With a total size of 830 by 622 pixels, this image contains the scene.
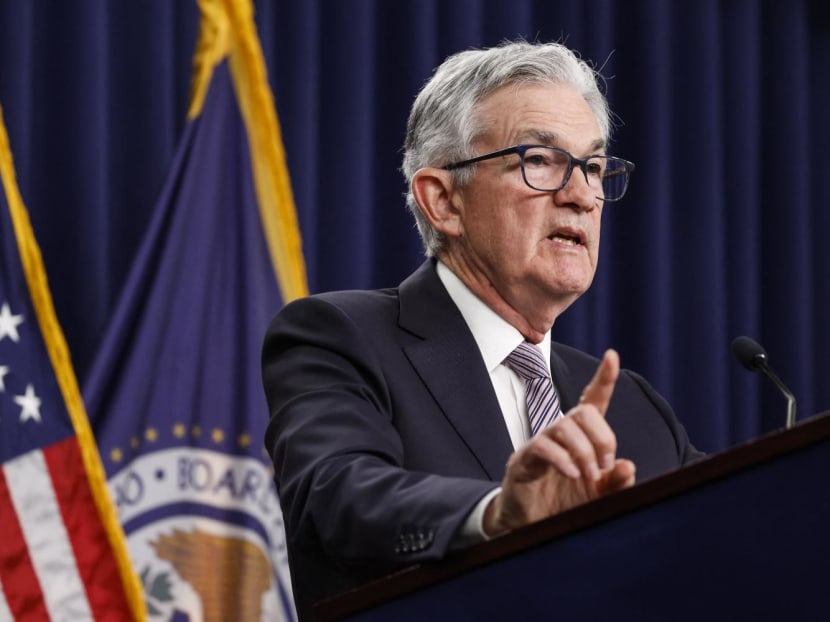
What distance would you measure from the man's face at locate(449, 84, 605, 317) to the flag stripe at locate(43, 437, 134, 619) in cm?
125

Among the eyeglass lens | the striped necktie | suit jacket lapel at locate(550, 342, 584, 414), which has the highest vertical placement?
the eyeglass lens

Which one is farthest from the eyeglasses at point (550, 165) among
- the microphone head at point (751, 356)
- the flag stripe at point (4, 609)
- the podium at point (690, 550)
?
the flag stripe at point (4, 609)

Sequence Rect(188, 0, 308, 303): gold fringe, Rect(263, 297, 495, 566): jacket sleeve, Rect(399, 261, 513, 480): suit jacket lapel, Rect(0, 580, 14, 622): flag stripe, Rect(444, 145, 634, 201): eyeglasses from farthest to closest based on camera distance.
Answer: Rect(188, 0, 308, 303): gold fringe, Rect(0, 580, 14, 622): flag stripe, Rect(444, 145, 634, 201): eyeglasses, Rect(399, 261, 513, 480): suit jacket lapel, Rect(263, 297, 495, 566): jacket sleeve

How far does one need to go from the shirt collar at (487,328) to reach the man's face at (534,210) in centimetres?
4

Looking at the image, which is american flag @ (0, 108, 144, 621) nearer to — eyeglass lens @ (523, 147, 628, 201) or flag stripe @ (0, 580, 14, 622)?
flag stripe @ (0, 580, 14, 622)

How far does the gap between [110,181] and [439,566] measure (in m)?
2.42

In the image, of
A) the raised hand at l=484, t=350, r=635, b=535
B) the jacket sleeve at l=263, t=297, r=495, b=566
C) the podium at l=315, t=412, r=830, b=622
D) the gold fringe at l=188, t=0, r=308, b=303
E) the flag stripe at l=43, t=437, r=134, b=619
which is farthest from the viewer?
the gold fringe at l=188, t=0, r=308, b=303

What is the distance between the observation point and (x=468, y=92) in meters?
2.07

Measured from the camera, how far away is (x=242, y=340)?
3.19 meters

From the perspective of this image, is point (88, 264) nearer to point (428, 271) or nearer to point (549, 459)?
point (428, 271)

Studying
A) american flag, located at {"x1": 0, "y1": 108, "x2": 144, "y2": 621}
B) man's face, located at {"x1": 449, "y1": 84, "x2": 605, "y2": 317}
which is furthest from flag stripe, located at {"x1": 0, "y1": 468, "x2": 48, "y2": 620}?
man's face, located at {"x1": 449, "y1": 84, "x2": 605, "y2": 317}

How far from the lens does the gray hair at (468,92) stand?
204 cm

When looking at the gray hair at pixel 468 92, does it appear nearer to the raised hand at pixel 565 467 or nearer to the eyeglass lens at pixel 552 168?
the eyeglass lens at pixel 552 168

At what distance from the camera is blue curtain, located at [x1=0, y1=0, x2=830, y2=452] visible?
3252 millimetres
